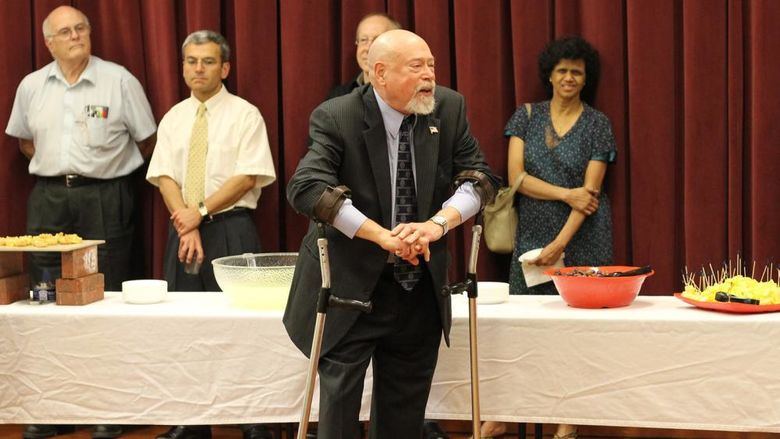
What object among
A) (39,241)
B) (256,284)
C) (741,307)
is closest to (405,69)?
(256,284)

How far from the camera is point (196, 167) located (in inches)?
176

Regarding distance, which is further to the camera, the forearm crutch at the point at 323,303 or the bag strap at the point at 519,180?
the bag strap at the point at 519,180

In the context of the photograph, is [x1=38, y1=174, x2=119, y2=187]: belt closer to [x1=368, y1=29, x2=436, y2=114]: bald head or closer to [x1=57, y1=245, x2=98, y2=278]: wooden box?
[x1=57, y1=245, x2=98, y2=278]: wooden box

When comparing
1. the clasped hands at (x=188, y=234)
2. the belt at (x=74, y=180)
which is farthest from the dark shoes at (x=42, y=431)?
the belt at (x=74, y=180)

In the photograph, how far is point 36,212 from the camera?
15.6ft

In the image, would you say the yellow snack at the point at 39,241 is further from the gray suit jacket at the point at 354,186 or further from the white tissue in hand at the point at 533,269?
the white tissue in hand at the point at 533,269

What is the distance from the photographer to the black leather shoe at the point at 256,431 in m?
3.81

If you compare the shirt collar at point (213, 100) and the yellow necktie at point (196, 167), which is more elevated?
the shirt collar at point (213, 100)

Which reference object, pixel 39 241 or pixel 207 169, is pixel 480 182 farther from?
pixel 207 169

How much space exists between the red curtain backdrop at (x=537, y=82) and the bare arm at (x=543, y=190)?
0.79 ft

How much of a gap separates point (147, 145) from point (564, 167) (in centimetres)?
199

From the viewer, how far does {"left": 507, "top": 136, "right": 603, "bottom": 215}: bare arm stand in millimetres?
4262

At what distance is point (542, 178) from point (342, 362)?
1.88m

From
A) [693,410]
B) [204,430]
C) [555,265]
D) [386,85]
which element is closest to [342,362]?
[386,85]
